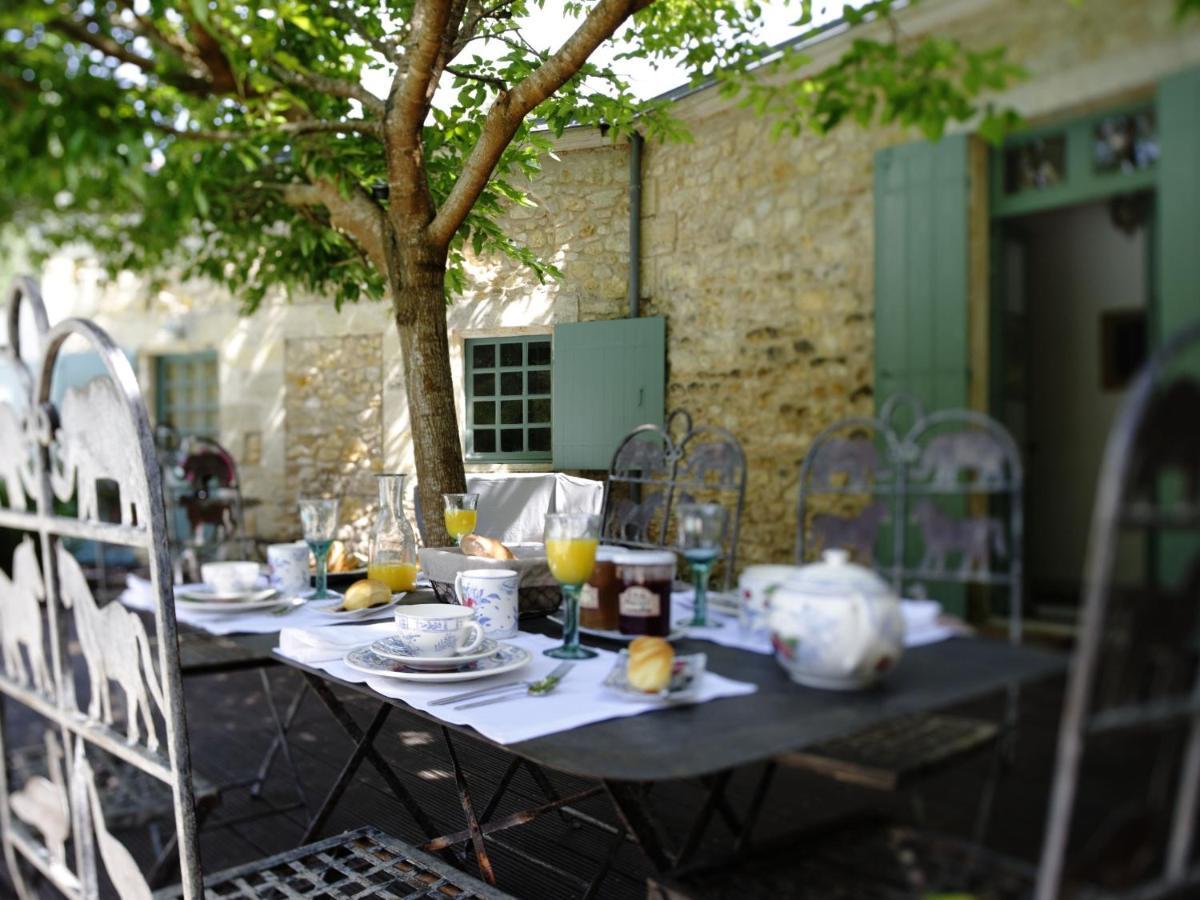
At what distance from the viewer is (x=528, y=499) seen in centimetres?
163

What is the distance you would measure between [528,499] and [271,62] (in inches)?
35.6

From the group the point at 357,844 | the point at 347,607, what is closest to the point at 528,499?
the point at 347,607

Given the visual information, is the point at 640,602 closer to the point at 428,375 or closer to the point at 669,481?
Answer: the point at 669,481

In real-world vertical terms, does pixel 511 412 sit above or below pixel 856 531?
above

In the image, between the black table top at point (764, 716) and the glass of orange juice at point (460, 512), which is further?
the glass of orange juice at point (460, 512)

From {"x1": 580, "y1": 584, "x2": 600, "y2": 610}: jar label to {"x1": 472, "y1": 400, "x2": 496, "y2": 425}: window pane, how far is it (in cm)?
32

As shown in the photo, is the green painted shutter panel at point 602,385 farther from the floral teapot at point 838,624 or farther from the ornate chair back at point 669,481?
the floral teapot at point 838,624

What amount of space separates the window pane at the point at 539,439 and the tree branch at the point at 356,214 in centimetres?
54

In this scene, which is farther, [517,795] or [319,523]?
[517,795]

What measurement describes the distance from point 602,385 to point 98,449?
83 centimetres

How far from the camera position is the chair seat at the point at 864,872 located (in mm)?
771

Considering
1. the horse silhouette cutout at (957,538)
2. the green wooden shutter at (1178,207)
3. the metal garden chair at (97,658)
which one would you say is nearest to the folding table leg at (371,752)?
the metal garden chair at (97,658)

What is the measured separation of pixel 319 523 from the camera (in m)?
1.98

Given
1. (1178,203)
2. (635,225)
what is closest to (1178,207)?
(1178,203)
